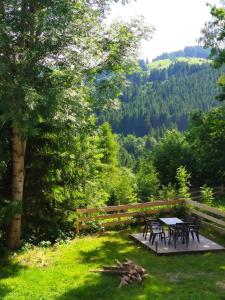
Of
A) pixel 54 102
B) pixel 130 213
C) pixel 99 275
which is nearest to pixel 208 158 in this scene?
pixel 130 213

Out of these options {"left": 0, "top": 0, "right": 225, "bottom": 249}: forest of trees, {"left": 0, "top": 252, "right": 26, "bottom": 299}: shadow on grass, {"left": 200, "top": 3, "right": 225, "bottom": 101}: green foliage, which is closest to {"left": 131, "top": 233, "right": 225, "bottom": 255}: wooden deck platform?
{"left": 0, "top": 0, "right": 225, "bottom": 249}: forest of trees

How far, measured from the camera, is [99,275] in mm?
10938

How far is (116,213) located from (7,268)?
5.77 meters

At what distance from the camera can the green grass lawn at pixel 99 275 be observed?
9.68 metres

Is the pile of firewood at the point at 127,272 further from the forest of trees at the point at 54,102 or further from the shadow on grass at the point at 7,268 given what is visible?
the forest of trees at the point at 54,102

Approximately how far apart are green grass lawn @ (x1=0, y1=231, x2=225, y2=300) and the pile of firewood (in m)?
0.16

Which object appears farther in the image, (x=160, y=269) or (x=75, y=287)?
(x=160, y=269)

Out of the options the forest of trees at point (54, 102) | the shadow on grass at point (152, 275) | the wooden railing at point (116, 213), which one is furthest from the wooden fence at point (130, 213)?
the shadow on grass at point (152, 275)

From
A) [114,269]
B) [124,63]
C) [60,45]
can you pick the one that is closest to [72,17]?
[60,45]

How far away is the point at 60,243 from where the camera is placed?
1418 cm

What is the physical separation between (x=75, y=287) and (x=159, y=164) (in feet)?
84.6

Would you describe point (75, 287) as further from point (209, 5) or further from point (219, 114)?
point (209, 5)

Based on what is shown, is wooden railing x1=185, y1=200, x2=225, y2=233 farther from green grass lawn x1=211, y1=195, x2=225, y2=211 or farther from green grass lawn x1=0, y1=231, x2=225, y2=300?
green grass lawn x1=211, y1=195, x2=225, y2=211

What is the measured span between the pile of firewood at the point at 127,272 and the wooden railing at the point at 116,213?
4.28 meters
